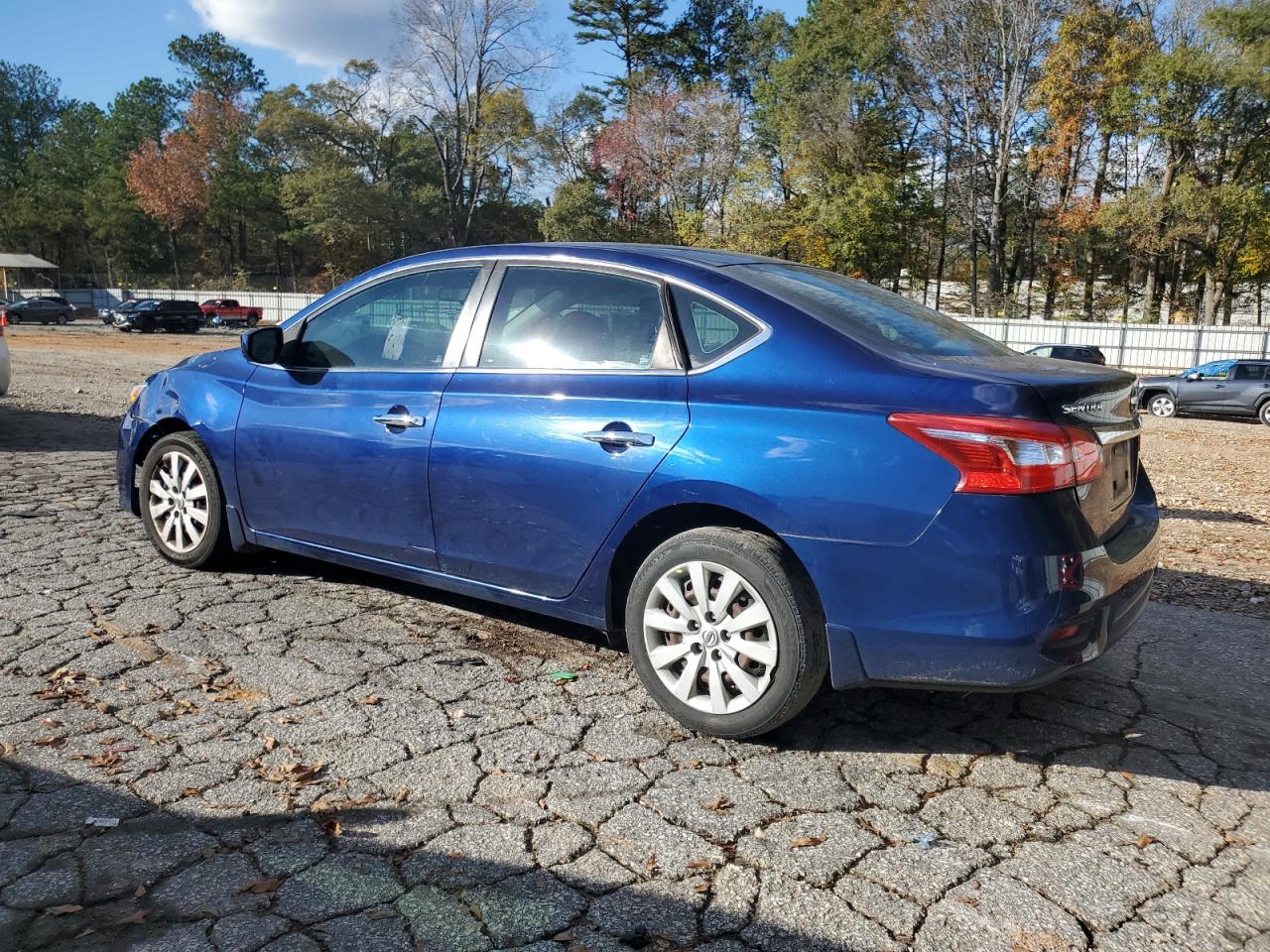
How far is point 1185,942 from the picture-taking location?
2.29m

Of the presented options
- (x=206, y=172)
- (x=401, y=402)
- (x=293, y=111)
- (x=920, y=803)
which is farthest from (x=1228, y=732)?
(x=206, y=172)

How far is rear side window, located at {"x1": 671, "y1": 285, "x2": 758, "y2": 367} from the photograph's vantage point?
3355 millimetres

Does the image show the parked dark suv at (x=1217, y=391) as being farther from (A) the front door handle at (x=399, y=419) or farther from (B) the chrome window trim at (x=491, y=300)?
(A) the front door handle at (x=399, y=419)

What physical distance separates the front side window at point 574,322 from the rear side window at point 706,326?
8cm

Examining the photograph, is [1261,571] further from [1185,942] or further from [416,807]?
[416,807]

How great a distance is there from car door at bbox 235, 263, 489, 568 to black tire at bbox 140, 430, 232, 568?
0.23 m

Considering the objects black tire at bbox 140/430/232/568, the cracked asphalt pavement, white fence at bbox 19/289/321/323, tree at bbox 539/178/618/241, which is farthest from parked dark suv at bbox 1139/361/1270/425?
white fence at bbox 19/289/321/323

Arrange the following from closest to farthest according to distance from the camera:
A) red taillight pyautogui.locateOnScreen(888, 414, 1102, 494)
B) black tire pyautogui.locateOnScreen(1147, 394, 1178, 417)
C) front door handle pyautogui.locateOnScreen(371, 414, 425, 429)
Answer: red taillight pyautogui.locateOnScreen(888, 414, 1102, 494), front door handle pyautogui.locateOnScreen(371, 414, 425, 429), black tire pyautogui.locateOnScreen(1147, 394, 1178, 417)

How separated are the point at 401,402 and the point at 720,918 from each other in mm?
2495

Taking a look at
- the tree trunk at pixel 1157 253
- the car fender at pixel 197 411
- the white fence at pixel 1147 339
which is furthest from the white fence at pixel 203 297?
the car fender at pixel 197 411

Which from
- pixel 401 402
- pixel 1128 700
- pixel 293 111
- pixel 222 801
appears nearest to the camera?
pixel 222 801

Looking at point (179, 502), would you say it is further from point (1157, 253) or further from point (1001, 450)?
point (1157, 253)

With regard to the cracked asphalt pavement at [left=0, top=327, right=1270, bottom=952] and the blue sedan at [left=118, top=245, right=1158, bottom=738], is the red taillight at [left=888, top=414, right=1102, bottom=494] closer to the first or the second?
the blue sedan at [left=118, top=245, right=1158, bottom=738]

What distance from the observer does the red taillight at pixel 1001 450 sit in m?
2.82
